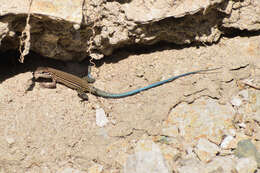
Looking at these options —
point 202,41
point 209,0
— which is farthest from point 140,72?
point 209,0

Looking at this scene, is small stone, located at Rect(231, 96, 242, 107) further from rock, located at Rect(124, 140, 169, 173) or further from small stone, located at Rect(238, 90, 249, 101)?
rock, located at Rect(124, 140, 169, 173)

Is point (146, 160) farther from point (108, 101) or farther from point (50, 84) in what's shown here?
point (50, 84)

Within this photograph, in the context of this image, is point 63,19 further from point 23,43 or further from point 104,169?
point 104,169

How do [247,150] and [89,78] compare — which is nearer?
[247,150]

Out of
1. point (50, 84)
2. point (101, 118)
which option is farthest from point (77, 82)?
point (101, 118)

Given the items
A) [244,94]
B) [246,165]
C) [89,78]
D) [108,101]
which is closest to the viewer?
[246,165]

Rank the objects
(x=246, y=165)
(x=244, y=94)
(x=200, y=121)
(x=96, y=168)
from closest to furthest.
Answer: (x=246, y=165)
(x=96, y=168)
(x=200, y=121)
(x=244, y=94)

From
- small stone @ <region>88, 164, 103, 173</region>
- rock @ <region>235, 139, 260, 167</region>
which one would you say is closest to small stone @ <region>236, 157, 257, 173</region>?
rock @ <region>235, 139, 260, 167</region>

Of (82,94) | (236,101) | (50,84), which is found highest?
(50,84)
